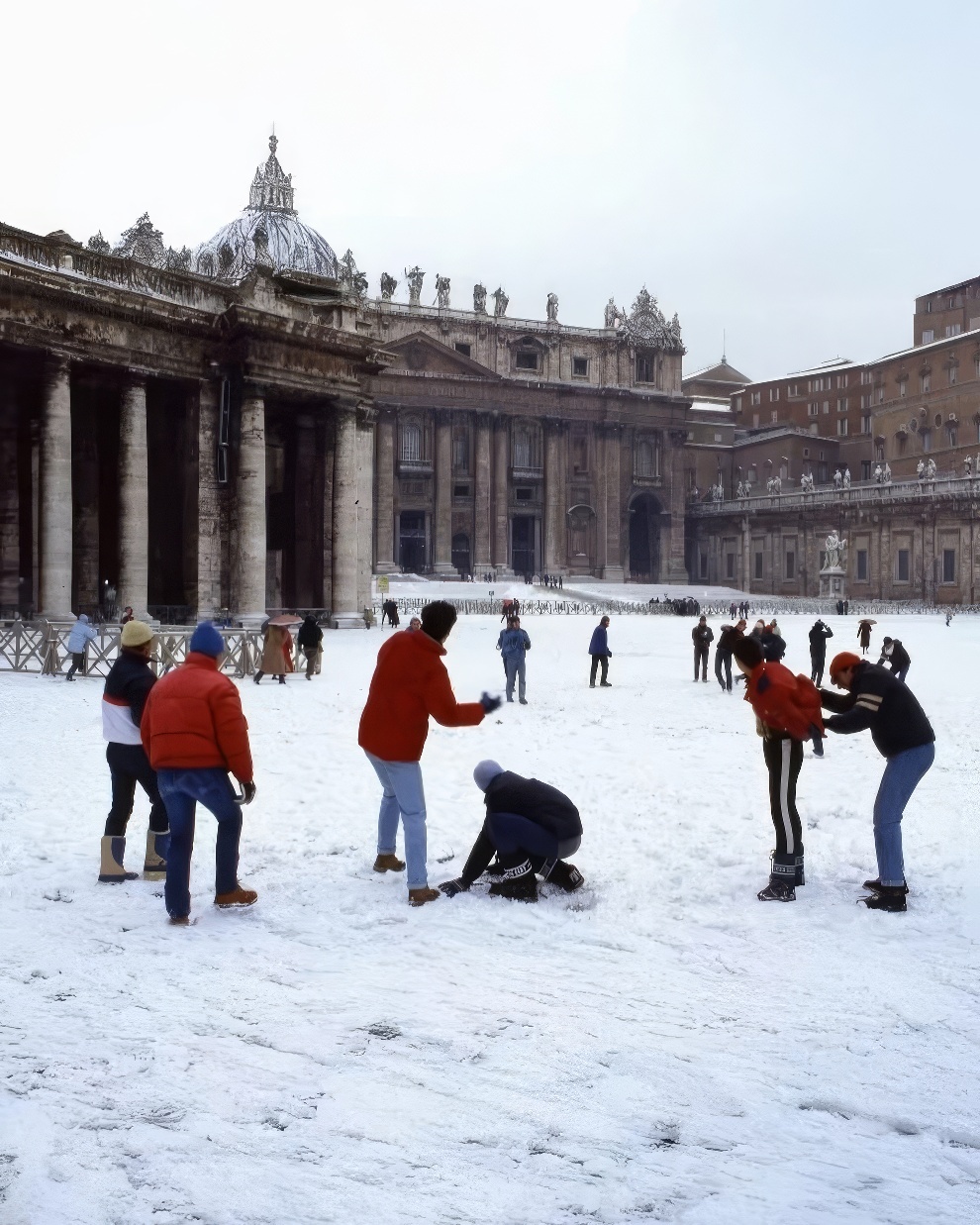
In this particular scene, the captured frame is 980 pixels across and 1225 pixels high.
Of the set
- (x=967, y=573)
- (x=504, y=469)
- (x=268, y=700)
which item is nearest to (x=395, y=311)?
(x=504, y=469)

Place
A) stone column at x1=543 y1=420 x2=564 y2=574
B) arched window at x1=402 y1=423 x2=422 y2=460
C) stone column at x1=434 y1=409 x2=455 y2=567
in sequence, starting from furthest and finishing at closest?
stone column at x1=543 y1=420 x2=564 y2=574
arched window at x1=402 y1=423 x2=422 y2=460
stone column at x1=434 y1=409 x2=455 y2=567

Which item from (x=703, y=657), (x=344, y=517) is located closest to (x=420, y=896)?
(x=703, y=657)

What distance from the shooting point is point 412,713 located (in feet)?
23.1

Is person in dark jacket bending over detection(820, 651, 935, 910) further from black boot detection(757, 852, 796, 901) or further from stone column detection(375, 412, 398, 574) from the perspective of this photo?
stone column detection(375, 412, 398, 574)

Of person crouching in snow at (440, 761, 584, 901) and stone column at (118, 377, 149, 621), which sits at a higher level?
stone column at (118, 377, 149, 621)

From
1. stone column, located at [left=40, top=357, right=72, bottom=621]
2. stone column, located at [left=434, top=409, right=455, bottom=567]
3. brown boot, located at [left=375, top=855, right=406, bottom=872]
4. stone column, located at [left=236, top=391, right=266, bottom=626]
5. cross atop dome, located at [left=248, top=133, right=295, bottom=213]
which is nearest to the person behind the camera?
brown boot, located at [left=375, top=855, right=406, bottom=872]

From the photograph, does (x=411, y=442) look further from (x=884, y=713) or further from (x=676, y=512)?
(x=884, y=713)

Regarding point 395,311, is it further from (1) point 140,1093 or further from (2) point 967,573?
(1) point 140,1093

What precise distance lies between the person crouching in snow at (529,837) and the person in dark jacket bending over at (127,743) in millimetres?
2133

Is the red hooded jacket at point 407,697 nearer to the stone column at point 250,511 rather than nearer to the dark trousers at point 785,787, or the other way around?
the dark trousers at point 785,787

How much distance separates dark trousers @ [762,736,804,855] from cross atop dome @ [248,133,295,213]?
5464 centimetres

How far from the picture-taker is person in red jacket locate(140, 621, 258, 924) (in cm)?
645

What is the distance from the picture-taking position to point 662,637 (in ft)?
119

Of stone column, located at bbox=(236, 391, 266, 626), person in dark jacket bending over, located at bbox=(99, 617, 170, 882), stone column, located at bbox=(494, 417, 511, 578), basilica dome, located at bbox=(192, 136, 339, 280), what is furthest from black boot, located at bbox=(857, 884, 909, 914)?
stone column, located at bbox=(494, 417, 511, 578)
